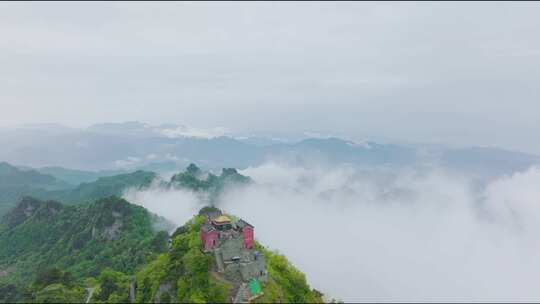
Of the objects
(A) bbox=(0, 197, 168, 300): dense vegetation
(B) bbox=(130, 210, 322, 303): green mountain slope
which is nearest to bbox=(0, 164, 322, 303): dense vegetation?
(B) bbox=(130, 210, 322, 303): green mountain slope

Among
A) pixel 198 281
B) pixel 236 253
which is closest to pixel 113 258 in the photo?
pixel 236 253

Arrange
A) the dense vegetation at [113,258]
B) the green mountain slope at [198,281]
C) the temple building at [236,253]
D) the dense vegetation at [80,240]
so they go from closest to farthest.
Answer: the green mountain slope at [198,281], the temple building at [236,253], the dense vegetation at [113,258], the dense vegetation at [80,240]

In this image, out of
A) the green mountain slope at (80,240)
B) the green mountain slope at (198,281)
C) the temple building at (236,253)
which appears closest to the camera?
the green mountain slope at (198,281)

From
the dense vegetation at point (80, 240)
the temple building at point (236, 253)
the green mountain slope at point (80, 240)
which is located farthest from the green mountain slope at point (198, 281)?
the green mountain slope at point (80, 240)

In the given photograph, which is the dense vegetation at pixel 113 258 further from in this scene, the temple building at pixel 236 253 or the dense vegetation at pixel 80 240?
the temple building at pixel 236 253

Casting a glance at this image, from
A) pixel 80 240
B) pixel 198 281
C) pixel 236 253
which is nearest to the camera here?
pixel 198 281

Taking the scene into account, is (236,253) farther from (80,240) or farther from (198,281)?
(80,240)

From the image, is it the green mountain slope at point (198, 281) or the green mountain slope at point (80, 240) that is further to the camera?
the green mountain slope at point (80, 240)

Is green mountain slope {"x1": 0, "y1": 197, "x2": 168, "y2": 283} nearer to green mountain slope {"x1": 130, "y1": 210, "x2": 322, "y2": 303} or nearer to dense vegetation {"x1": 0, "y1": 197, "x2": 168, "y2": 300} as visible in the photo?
dense vegetation {"x1": 0, "y1": 197, "x2": 168, "y2": 300}

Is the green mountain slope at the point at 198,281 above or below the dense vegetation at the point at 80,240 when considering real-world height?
below

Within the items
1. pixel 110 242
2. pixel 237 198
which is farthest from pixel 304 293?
pixel 237 198

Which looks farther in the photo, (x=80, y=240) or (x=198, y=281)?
(x=80, y=240)
